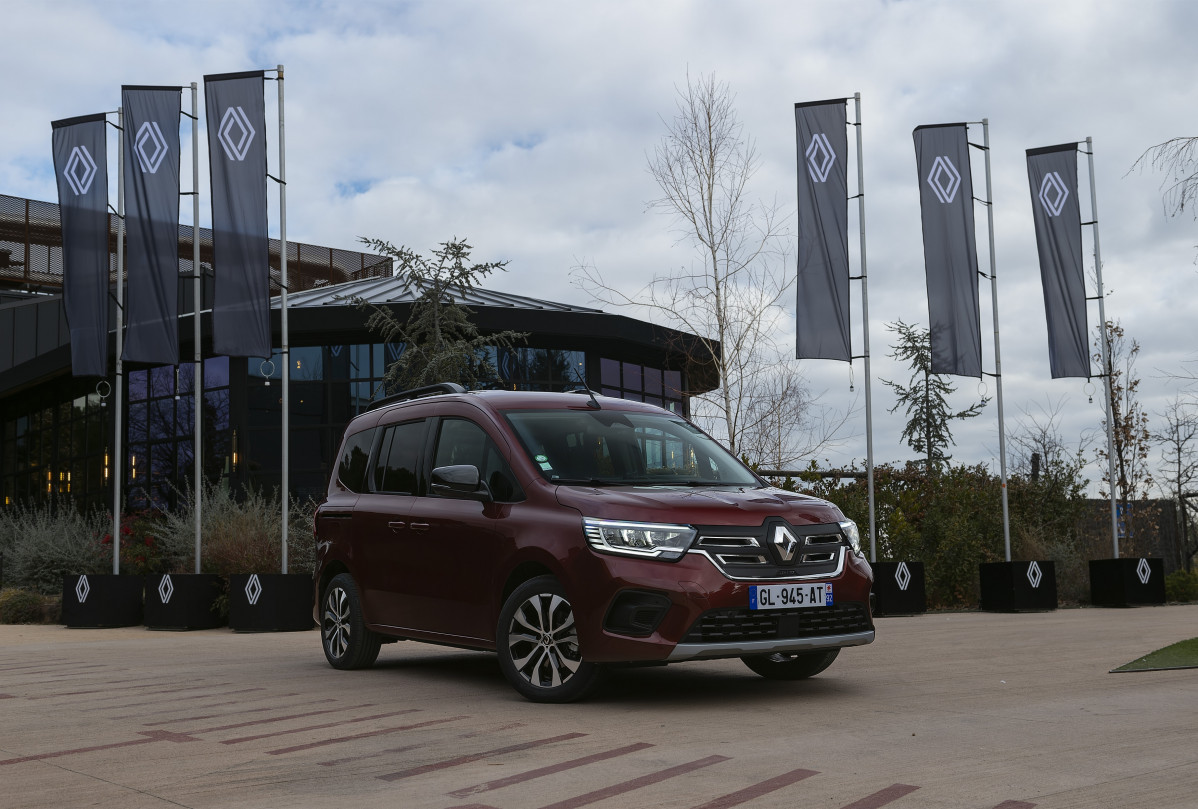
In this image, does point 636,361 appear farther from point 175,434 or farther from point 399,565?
point 399,565

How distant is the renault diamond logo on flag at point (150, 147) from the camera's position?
55.0ft

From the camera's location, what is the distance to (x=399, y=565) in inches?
321

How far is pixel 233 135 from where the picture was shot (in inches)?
648

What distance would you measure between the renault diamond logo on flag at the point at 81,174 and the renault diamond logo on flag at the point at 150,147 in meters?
1.07

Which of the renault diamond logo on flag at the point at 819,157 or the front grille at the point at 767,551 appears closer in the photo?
the front grille at the point at 767,551

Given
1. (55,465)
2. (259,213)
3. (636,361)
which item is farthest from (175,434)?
(259,213)

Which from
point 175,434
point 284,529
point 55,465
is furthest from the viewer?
point 55,465

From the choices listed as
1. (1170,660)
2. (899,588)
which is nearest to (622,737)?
(1170,660)

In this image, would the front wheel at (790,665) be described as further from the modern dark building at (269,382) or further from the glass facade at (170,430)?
the glass facade at (170,430)

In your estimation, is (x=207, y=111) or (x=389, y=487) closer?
(x=389, y=487)

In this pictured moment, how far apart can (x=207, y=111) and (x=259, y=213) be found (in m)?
1.60

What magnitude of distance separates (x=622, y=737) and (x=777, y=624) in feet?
4.44

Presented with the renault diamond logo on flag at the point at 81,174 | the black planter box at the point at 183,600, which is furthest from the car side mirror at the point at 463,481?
the renault diamond logo on flag at the point at 81,174

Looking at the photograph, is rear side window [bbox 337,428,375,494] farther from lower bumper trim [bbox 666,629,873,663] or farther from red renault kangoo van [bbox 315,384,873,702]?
lower bumper trim [bbox 666,629,873,663]
